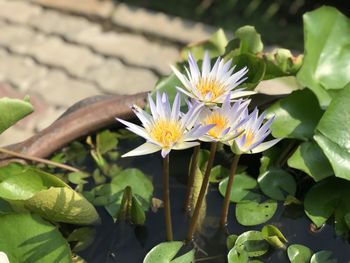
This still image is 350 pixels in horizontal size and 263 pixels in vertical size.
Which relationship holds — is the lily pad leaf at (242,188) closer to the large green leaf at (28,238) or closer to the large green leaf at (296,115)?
the large green leaf at (296,115)

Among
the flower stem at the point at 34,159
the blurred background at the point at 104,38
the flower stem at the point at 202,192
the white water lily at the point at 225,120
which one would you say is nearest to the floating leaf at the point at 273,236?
the flower stem at the point at 202,192

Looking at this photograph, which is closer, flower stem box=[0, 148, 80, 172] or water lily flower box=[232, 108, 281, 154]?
water lily flower box=[232, 108, 281, 154]

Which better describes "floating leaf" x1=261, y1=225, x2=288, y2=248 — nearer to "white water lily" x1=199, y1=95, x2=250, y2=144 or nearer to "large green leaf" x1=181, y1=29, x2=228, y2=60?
"white water lily" x1=199, y1=95, x2=250, y2=144

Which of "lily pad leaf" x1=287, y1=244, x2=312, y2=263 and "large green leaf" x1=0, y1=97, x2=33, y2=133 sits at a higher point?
"large green leaf" x1=0, y1=97, x2=33, y2=133

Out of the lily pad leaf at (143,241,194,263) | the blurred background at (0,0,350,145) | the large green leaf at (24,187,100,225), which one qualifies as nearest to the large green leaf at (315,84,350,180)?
the lily pad leaf at (143,241,194,263)

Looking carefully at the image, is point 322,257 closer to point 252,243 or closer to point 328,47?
point 252,243

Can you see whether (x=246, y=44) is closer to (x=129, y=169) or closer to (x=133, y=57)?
(x=129, y=169)
